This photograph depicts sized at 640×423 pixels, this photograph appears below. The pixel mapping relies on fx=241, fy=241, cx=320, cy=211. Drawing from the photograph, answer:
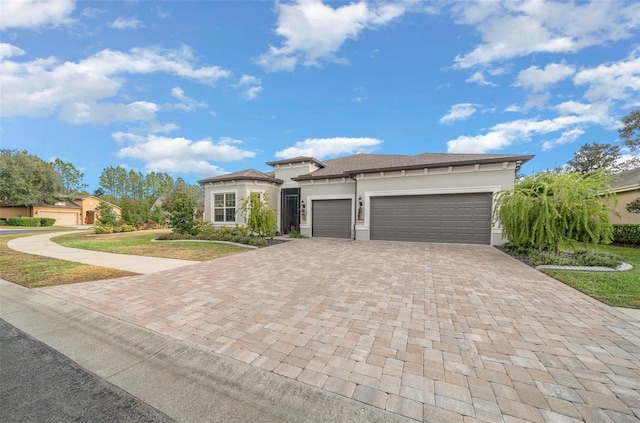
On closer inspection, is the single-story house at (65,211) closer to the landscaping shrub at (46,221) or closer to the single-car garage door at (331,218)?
the landscaping shrub at (46,221)

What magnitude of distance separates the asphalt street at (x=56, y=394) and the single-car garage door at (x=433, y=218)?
10661mm

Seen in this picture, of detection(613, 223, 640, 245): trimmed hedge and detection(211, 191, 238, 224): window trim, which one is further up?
detection(211, 191, 238, 224): window trim

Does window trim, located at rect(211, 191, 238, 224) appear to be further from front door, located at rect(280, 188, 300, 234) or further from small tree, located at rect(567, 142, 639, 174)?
small tree, located at rect(567, 142, 639, 174)

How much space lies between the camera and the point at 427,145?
18469mm

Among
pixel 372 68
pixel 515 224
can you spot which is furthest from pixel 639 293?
pixel 372 68

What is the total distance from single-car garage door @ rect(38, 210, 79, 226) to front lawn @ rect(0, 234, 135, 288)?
115 ft

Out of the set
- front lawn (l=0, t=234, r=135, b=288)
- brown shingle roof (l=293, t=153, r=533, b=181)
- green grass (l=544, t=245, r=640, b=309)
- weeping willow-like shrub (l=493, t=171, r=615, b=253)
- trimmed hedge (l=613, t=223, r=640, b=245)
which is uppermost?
brown shingle roof (l=293, t=153, r=533, b=181)

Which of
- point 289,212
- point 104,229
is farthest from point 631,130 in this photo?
point 104,229

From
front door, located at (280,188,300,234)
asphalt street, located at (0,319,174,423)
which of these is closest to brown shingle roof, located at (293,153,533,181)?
front door, located at (280,188,300,234)

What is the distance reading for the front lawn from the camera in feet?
17.9

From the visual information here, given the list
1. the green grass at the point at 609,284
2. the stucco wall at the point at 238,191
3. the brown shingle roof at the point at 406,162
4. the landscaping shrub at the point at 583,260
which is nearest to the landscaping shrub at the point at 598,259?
the landscaping shrub at the point at 583,260

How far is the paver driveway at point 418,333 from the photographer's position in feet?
6.49

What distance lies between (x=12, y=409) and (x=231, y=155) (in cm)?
2907

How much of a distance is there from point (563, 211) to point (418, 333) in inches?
276
